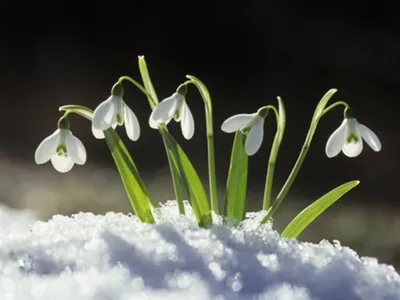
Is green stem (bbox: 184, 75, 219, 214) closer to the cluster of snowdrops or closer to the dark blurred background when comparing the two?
the cluster of snowdrops

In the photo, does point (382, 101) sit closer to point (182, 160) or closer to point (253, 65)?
point (253, 65)

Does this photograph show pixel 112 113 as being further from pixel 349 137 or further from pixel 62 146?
pixel 349 137

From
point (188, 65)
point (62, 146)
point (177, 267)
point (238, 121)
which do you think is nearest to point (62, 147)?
point (62, 146)

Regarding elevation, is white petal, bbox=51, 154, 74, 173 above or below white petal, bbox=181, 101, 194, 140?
below

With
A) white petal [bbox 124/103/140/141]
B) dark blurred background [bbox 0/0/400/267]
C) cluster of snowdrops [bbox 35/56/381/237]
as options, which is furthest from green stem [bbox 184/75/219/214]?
dark blurred background [bbox 0/0/400/267]

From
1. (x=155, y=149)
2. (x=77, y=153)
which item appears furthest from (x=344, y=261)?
(x=155, y=149)
